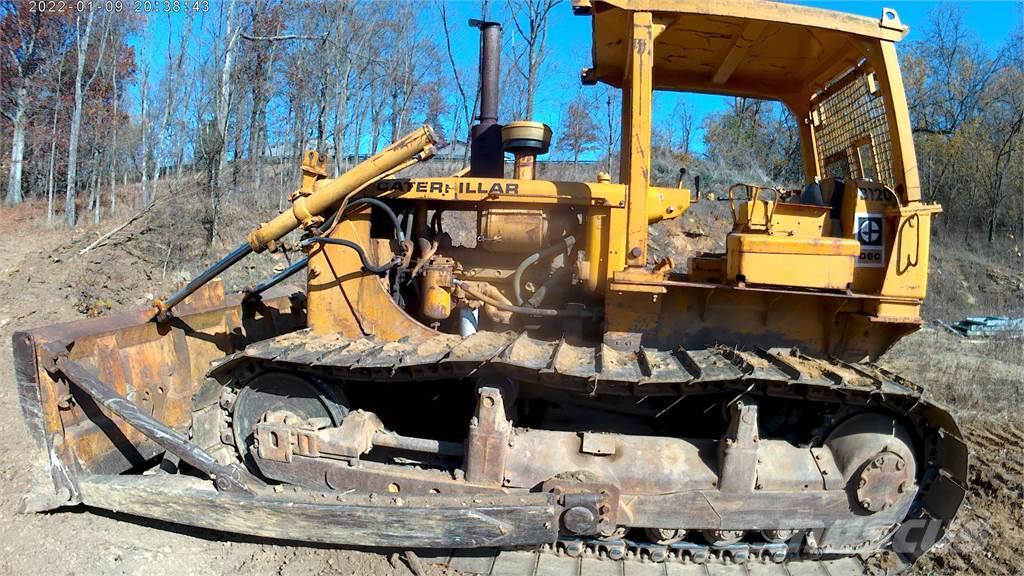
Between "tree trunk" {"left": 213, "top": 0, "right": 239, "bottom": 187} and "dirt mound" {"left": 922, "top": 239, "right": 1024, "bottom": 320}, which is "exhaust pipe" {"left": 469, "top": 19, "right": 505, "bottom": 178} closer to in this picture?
"tree trunk" {"left": 213, "top": 0, "right": 239, "bottom": 187}

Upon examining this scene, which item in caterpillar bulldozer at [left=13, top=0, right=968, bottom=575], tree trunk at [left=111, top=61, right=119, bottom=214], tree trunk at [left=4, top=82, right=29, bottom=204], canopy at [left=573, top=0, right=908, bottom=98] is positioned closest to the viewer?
caterpillar bulldozer at [left=13, top=0, right=968, bottom=575]

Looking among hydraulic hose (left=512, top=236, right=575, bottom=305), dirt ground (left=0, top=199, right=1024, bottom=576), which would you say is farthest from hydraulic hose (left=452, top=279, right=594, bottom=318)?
dirt ground (left=0, top=199, right=1024, bottom=576)

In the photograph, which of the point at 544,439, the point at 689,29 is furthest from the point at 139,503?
the point at 689,29

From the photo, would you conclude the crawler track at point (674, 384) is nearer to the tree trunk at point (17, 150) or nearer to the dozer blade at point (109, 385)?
the dozer blade at point (109, 385)

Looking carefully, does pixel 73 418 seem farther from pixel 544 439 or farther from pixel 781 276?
pixel 781 276

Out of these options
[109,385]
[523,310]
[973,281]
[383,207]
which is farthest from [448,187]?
[973,281]

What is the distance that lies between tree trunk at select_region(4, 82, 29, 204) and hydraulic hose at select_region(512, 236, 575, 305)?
997 inches

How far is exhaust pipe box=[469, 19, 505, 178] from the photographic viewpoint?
15.1 ft

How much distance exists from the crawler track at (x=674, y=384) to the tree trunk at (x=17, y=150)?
24708 mm

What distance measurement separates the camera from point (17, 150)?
22.1 m

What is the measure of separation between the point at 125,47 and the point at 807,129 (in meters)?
27.3

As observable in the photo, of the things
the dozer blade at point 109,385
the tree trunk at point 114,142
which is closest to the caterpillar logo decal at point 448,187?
the dozer blade at point 109,385

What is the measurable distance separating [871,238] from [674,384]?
1575mm

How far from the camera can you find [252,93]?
1950cm
